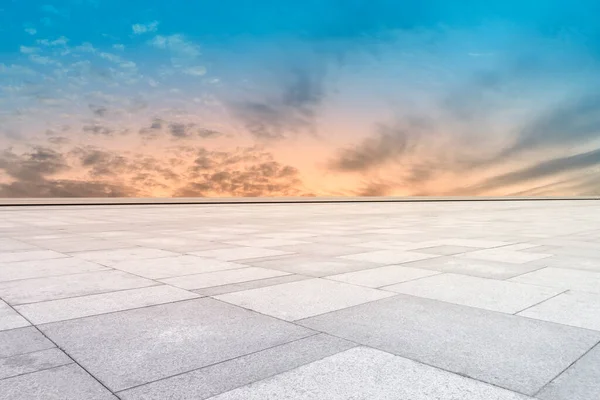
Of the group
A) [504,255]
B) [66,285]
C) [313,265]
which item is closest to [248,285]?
[313,265]

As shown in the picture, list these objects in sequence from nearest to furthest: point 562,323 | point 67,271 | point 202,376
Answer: point 202,376 < point 562,323 < point 67,271

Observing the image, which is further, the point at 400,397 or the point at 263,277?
the point at 263,277

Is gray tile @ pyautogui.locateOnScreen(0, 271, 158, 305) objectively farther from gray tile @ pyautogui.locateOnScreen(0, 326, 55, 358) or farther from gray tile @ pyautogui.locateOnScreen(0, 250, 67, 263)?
gray tile @ pyautogui.locateOnScreen(0, 250, 67, 263)

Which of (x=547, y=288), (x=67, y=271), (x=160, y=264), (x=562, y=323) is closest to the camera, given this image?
(x=562, y=323)

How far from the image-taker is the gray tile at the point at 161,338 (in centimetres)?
392

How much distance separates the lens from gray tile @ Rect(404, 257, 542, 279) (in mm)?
8219

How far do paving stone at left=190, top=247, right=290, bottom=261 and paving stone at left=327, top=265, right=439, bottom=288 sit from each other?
2.72 metres

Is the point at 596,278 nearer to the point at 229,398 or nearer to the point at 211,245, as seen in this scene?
the point at 229,398

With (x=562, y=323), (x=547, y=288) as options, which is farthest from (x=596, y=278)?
(x=562, y=323)

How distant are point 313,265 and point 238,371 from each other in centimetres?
518

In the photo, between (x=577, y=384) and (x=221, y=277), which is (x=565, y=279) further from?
(x=221, y=277)

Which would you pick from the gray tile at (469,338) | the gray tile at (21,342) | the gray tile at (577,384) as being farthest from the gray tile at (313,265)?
the gray tile at (577,384)

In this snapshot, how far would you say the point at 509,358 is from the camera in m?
4.17

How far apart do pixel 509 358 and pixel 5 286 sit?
707 centimetres
